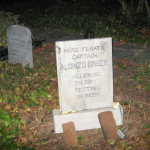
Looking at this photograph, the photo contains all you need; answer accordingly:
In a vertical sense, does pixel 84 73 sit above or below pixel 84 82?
above

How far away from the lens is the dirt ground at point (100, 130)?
360 cm

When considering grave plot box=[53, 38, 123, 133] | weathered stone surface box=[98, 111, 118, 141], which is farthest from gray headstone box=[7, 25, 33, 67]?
weathered stone surface box=[98, 111, 118, 141]

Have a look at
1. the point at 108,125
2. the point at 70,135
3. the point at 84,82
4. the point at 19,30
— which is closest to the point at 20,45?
the point at 19,30

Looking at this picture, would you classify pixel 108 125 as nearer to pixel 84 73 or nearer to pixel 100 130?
pixel 100 130

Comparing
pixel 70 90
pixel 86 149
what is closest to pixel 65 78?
pixel 70 90

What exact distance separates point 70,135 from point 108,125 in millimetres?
581

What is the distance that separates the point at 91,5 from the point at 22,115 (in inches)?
375

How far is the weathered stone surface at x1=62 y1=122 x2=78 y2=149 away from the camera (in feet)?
11.8

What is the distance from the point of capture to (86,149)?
3543 mm

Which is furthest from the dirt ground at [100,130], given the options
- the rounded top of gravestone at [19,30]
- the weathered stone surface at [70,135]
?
the rounded top of gravestone at [19,30]

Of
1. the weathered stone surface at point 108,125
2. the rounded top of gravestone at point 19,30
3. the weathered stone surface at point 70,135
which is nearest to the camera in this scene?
the weathered stone surface at point 70,135

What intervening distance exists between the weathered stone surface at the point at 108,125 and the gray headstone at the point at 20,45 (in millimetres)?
3008

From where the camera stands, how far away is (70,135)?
145 inches

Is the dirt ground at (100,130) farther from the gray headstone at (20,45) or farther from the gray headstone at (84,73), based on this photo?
the gray headstone at (20,45)
